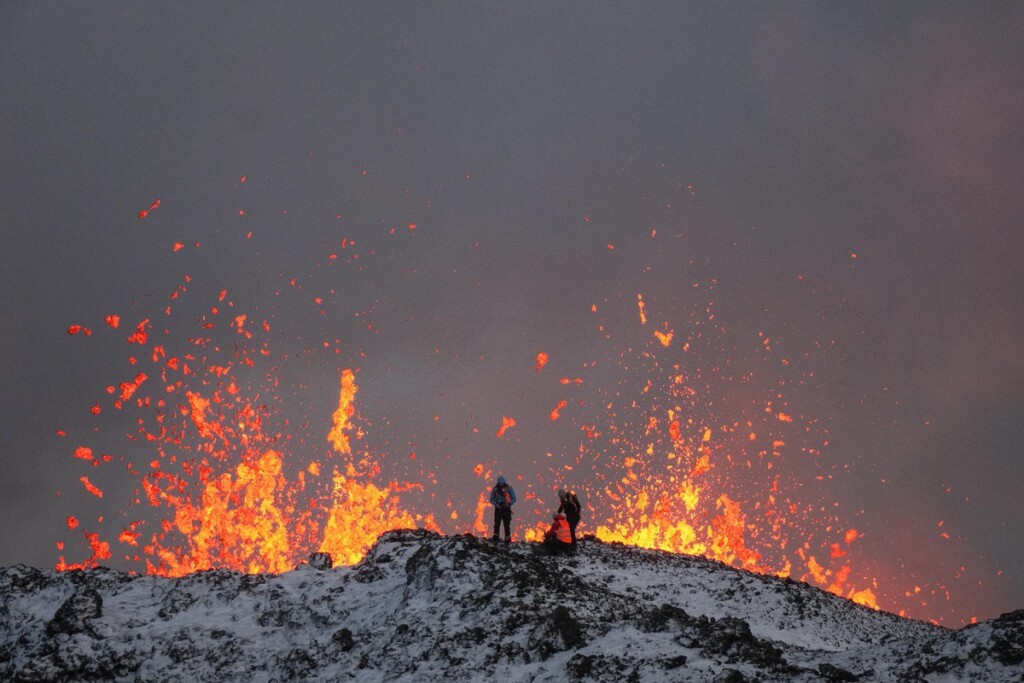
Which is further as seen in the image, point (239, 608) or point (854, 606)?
point (854, 606)

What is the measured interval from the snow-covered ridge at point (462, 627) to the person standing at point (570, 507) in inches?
44.7

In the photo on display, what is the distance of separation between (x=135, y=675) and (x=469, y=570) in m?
8.22

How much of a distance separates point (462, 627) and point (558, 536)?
710cm

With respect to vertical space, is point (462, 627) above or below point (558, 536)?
below

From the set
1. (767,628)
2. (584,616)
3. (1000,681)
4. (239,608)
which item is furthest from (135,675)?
(1000,681)

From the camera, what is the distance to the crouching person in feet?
85.7

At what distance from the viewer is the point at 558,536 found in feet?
85.9

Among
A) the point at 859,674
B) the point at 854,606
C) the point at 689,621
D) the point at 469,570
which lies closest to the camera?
the point at 859,674

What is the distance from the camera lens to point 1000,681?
13.4 meters

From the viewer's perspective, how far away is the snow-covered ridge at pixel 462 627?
610 inches

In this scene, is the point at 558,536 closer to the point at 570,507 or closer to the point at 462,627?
the point at 570,507

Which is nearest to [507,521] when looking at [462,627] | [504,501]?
[504,501]

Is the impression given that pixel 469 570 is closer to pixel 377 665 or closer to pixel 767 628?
pixel 377 665

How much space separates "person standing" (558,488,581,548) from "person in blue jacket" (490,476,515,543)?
1.56 meters
